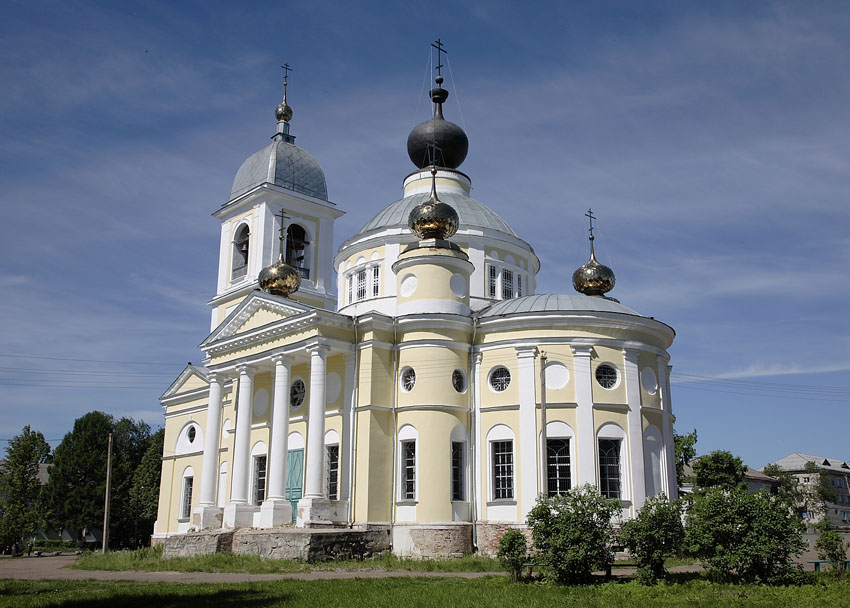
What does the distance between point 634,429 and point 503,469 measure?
13.5 ft

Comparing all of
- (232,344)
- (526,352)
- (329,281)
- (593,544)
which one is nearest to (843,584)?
(593,544)

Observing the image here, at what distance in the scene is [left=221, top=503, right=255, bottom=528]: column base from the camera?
84.6 feet

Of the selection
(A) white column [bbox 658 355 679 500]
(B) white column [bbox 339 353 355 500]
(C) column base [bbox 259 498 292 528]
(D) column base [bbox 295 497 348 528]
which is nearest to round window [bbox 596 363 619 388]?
(A) white column [bbox 658 355 679 500]

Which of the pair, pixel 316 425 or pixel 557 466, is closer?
pixel 557 466

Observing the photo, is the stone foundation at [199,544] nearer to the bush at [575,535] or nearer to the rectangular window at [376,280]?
the rectangular window at [376,280]

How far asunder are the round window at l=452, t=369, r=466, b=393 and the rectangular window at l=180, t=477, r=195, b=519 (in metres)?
15.2

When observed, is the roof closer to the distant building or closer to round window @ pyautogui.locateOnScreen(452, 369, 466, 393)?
the distant building

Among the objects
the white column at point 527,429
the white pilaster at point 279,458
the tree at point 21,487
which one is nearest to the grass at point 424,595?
the white column at point 527,429

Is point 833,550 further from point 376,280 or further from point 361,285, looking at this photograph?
point 361,285

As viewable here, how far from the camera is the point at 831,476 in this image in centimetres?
9350

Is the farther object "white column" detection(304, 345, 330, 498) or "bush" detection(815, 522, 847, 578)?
"white column" detection(304, 345, 330, 498)

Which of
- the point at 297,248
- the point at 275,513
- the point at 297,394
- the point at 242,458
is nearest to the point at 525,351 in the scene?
the point at 297,394

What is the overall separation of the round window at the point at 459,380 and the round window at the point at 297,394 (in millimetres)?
5395

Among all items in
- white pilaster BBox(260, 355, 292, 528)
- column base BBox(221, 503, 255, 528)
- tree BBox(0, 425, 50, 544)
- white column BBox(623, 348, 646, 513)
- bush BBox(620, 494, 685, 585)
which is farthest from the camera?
tree BBox(0, 425, 50, 544)
